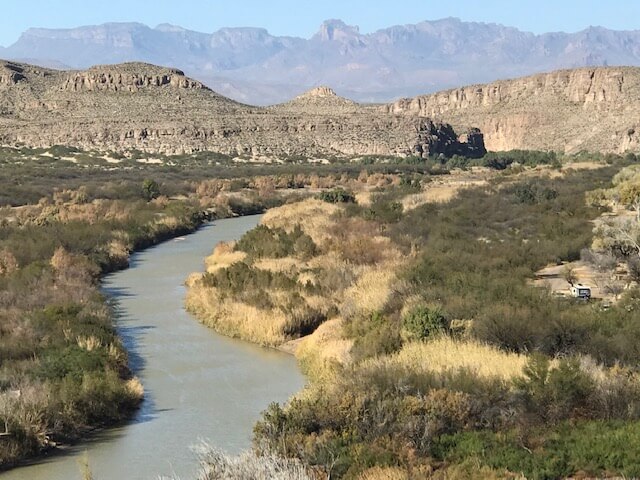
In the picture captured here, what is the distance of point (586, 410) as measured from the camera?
13086 millimetres

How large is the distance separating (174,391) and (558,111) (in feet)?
377

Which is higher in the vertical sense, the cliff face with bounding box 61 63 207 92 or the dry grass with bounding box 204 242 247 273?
the cliff face with bounding box 61 63 207 92

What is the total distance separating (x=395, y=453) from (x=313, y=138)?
309 ft

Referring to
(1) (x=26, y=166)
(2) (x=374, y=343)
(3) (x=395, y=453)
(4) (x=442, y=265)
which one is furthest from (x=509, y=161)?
(3) (x=395, y=453)

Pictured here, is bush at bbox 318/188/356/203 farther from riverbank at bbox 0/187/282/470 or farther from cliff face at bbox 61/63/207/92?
cliff face at bbox 61/63/207/92

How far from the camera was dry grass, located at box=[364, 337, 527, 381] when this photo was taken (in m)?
14.5

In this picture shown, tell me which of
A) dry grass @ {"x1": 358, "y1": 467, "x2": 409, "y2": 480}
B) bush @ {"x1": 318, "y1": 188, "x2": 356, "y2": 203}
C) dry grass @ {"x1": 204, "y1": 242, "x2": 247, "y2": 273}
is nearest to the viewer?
dry grass @ {"x1": 358, "y1": 467, "x2": 409, "y2": 480}

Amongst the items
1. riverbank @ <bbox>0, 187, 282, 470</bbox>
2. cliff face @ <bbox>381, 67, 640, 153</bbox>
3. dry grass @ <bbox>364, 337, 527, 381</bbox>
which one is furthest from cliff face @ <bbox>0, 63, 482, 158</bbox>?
dry grass @ <bbox>364, 337, 527, 381</bbox>

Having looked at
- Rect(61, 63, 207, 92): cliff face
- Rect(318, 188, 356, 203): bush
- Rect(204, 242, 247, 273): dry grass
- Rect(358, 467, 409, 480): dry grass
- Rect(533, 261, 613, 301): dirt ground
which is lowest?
Rect(318, 188, 356, 203): bush

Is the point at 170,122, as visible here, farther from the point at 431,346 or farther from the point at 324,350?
the point at 431,346

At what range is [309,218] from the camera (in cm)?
4044

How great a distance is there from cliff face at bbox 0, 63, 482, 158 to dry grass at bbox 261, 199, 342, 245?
5149 centimetres

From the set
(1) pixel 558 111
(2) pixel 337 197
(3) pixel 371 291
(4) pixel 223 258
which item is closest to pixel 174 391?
(3) pixel 371 291

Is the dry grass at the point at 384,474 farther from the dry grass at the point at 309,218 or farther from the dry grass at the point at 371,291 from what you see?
the dry grass at the point at 309,218
